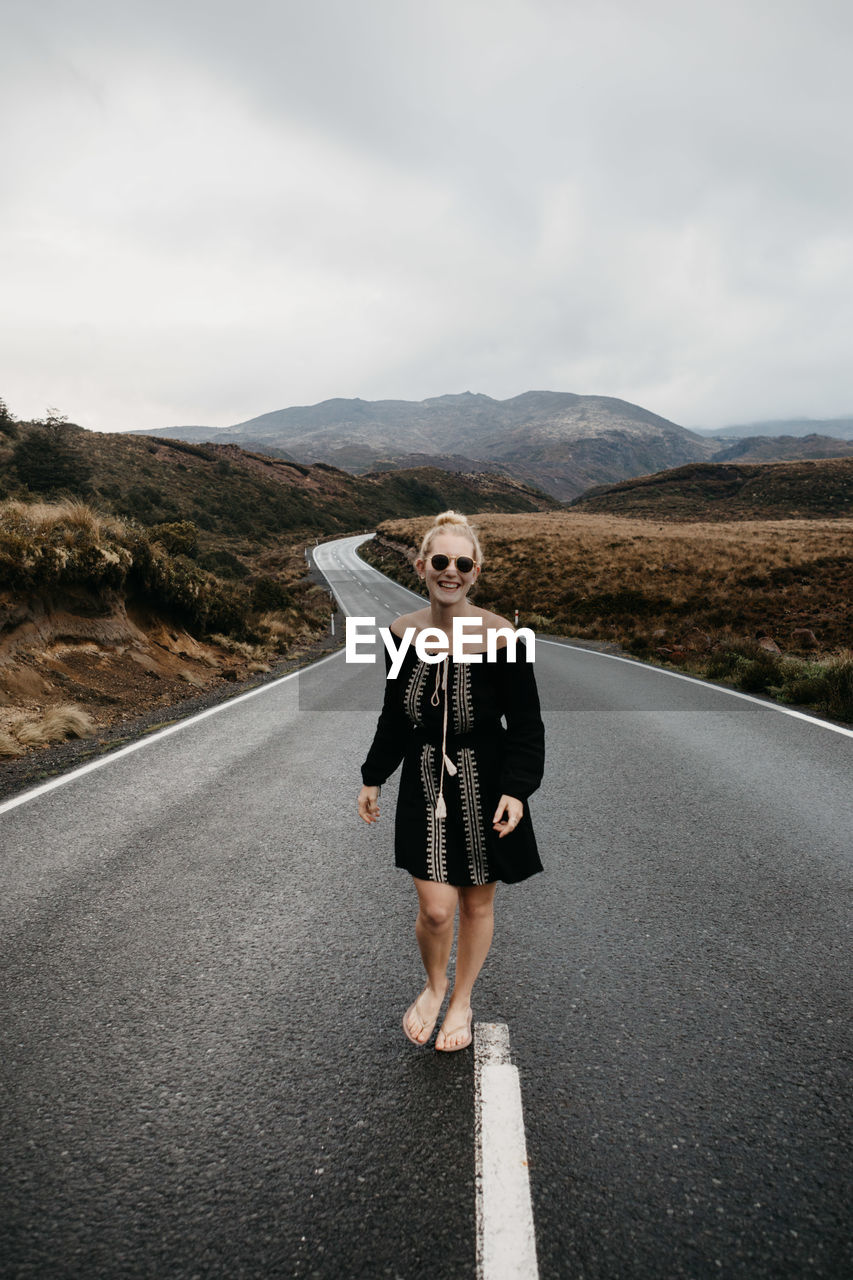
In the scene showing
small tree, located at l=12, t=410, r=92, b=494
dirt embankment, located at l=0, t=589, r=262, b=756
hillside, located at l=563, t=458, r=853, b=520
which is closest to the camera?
dirt embankment, located at l=0, t=589, r=262, b=756

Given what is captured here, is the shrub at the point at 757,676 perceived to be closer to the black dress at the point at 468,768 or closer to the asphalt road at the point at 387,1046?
the asphalt road at the point at 387,1046

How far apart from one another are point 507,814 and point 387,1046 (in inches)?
41.2

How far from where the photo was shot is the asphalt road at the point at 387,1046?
1.79 metres

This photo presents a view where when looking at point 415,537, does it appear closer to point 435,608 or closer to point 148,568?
point 148,568

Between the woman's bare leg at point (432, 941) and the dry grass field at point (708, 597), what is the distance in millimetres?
7507

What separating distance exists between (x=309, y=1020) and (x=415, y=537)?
52.8m

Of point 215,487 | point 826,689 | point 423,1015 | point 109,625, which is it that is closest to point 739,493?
point 215,487

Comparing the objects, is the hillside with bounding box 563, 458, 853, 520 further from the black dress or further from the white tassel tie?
the white tassel tie

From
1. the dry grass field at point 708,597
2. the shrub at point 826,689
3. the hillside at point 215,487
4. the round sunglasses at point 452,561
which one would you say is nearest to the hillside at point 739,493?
the hillside at point 215,487

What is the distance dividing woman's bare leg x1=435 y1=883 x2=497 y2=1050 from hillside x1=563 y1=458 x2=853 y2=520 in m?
78.6

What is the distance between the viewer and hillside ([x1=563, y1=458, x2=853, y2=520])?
76.6 metres

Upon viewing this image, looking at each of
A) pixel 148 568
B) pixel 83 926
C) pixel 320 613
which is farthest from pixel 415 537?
pixel 83 926

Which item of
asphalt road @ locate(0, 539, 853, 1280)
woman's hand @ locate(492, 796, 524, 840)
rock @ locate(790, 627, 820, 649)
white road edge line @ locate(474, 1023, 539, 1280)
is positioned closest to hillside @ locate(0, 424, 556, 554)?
rock @ locate(790, 627, 820, 649)

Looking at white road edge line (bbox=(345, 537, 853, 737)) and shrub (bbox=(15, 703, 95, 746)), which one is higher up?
shrub (bbox=(15, 703, 95, 746))
